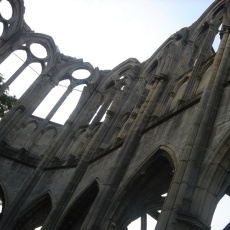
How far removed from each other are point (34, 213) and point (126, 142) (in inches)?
238

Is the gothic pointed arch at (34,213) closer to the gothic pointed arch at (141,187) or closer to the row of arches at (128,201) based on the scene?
the row of arches at (128,201)

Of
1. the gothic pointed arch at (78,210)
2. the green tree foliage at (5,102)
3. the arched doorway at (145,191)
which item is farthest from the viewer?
the green tree foliage at (5,102)

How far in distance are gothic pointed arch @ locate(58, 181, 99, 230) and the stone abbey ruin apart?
0.03 m

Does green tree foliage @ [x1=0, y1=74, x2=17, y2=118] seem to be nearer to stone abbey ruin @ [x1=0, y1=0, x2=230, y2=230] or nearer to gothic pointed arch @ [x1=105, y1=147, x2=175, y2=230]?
stone abbey ruin @ [x1=0, y1=0, x2=230, y2=230]

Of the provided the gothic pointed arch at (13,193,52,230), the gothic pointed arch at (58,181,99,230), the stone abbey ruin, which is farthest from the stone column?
the gothic pointed arch at (13,193,52,230)

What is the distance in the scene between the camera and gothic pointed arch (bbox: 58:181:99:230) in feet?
34.6

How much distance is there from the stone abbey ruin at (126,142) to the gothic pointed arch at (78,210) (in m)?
0.03

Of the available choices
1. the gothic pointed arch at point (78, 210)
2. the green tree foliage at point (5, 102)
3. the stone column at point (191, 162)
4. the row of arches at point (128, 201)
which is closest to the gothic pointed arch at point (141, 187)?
the row of arches at point (128, 201)

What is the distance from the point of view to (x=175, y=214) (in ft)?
17.0

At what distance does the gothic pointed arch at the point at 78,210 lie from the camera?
1054 centimetres

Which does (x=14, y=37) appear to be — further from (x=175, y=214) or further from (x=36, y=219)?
(x=175, y=214)

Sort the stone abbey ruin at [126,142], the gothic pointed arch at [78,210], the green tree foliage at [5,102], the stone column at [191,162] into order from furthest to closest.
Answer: the green tree foliage at [5,102] < the gothic pointed arch at [78,210] < the stone abbey ruin at [126,142] < the stone column at [191,162]

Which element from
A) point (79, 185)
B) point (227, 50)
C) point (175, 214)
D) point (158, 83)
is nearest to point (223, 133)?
point (175, 214)

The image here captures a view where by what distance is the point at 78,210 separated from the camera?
1083 centimetres
